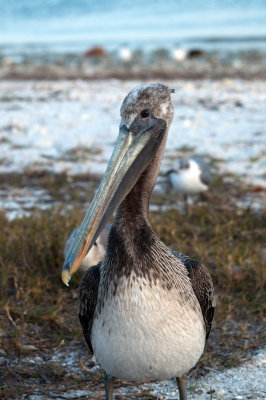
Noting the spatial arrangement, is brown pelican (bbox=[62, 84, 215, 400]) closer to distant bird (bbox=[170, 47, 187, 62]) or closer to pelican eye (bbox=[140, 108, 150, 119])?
pelican eye (bbox=[140, 108, 150, 119])

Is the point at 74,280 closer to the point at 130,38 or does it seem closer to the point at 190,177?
the point at 190,177

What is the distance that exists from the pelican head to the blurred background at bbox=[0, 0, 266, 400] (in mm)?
1225

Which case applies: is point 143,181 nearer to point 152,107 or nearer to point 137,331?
point 152,107

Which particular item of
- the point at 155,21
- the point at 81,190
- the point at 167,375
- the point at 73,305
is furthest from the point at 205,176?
the point at 155,21

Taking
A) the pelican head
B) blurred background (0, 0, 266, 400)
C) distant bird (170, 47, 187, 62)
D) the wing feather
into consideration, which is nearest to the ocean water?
distant bird (170, 47, 187, 62)

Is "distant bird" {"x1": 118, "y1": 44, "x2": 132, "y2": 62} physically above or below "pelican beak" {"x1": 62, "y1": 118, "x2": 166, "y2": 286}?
above

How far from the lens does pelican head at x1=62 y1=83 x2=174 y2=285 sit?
111 inches

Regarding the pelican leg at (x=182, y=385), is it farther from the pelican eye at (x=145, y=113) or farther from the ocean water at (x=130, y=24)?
the ocean water at (x=130, y=24)

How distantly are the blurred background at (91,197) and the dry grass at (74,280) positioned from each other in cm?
1

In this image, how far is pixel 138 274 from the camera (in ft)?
9.46

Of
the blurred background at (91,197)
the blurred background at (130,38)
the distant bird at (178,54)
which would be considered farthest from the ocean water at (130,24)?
the blurred background at (91,197)

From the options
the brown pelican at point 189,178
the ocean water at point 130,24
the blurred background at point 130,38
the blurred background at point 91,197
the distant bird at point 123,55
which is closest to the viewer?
the blurred background at point 91,197

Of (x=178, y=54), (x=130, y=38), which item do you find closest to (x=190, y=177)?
(x=178, y=54)

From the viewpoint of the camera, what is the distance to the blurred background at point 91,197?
3.88m
